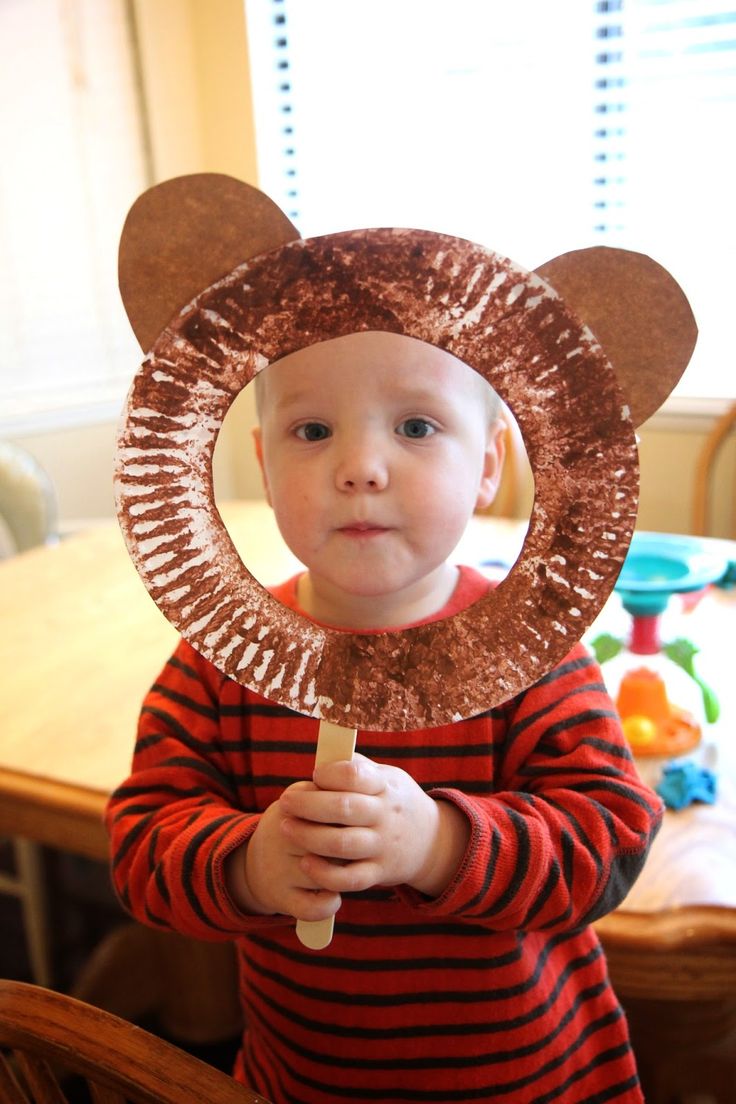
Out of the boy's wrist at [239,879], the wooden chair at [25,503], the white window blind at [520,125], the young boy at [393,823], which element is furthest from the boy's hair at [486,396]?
the white window blind at [520,125]

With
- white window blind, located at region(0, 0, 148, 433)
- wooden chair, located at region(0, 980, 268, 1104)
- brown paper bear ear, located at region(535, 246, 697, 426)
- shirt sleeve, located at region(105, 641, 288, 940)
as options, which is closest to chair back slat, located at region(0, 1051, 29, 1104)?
wooden chair, located at region(0, 980, 268, 1104)

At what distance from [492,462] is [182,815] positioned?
285 millimetres

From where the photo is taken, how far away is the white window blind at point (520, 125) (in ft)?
7.31

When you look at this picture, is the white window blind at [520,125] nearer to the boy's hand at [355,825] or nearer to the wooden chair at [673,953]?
the wooden chair at [673,953]

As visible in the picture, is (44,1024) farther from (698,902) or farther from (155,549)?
(698,902)

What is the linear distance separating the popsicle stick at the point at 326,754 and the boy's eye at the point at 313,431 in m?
0.14

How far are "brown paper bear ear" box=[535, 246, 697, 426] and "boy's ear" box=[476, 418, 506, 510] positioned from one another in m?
0.11

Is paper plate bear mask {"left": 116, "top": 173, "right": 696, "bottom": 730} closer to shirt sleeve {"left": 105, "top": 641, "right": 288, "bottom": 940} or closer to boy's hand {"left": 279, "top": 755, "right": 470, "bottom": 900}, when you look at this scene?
boy's hand {"left": 279, "top": 755, "right": 470, "bottom": 900}

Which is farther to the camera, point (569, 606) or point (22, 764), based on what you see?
point (22, 764)

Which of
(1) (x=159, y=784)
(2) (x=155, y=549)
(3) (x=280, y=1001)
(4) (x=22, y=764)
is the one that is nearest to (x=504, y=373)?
(2) (x=155, y=549)

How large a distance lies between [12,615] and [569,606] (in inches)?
41.8

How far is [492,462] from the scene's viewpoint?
569 millimetres

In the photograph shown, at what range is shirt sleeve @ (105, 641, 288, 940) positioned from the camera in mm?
543

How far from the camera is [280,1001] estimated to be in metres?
0.65
